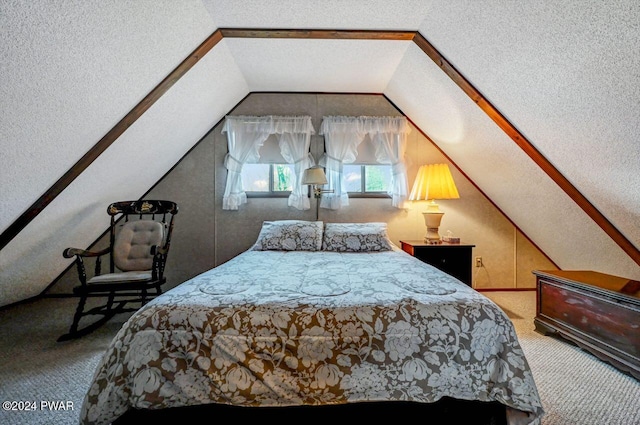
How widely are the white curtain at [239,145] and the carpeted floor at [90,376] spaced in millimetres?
1619

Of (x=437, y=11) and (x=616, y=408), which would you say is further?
(x=437, y=11)

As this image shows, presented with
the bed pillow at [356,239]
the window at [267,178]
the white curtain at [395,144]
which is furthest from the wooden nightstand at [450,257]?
the window at [267,178]

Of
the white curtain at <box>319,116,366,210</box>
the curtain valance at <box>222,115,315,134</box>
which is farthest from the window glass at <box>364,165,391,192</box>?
the curtain valance at <box>222,115,315,134</box>

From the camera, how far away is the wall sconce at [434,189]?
291cm

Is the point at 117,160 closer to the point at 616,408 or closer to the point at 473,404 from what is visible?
the point at 473,404

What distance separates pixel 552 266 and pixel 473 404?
3.14 meters

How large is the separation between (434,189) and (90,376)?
125 inches

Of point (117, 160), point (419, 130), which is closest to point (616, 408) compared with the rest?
point (419, 130)

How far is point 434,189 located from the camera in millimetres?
2939

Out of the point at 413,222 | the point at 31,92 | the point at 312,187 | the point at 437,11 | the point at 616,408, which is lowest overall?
the point at 616,408

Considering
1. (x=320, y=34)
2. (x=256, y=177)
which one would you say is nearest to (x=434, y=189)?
(x=320, y=34)

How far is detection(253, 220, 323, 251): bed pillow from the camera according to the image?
2.77 metres

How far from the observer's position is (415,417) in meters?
1.17

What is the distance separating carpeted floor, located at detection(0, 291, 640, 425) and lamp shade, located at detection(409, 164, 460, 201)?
136 cm
